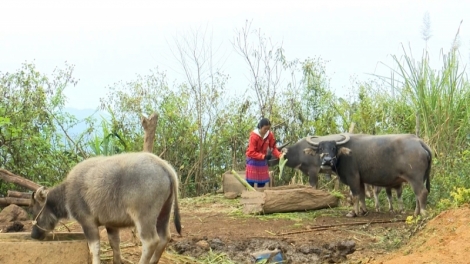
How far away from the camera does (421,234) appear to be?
25.5 ft

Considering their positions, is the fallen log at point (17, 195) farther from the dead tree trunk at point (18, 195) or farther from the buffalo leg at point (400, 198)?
the buffalo leg at point (400, 198)

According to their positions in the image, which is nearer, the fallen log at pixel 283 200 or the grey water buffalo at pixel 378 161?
the grey water buffalo at pixel 378 161

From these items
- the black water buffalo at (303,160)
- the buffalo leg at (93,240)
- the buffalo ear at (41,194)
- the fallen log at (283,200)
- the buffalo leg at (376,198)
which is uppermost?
the buffalo ear at (41,194)

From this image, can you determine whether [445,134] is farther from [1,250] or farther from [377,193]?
[1,250]

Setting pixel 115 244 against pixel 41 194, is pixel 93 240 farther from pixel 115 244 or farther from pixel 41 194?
pixel 41 194

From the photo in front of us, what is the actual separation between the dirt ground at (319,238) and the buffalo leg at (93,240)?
698mm

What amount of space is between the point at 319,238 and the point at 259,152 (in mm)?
3638

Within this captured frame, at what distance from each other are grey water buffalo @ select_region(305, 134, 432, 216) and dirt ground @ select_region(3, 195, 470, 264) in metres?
0.53

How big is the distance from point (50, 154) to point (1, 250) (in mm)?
7413

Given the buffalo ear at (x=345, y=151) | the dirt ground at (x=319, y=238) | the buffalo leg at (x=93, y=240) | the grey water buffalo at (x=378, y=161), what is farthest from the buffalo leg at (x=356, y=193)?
the buffalo leg at (x=93, y=240)

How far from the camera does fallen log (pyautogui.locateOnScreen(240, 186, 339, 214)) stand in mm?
10969

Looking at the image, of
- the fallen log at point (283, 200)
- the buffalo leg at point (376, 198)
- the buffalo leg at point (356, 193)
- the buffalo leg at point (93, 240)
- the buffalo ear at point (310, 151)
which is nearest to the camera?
the buffalo leg at point (93, 240)

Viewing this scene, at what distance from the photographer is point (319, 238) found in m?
9.13

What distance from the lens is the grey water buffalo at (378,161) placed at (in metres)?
10.3
